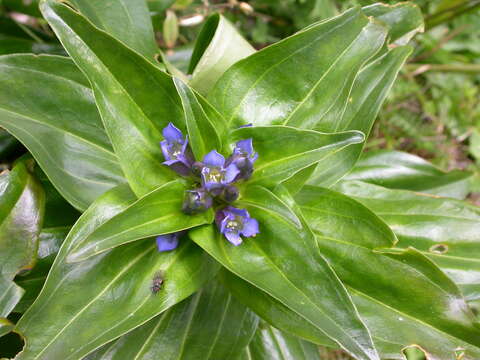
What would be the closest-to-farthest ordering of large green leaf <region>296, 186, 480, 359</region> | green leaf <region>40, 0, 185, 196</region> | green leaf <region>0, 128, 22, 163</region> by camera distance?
green leaf <region>40, 0, 185, 196</region>
large green leaf <region>296, 186, 480, 359</region>
green leaf <region>0, 128, 22, 163</region>

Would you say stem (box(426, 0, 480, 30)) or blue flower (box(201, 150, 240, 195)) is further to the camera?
stem (box(426, 0, 480, 30))

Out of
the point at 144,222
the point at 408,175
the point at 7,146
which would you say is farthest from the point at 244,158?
the point at 408,175

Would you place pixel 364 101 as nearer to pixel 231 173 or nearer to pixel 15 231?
pixel 231 173

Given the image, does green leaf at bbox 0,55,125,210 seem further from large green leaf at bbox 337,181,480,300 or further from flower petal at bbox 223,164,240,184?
large green leaf at bbox 337,181,480,300

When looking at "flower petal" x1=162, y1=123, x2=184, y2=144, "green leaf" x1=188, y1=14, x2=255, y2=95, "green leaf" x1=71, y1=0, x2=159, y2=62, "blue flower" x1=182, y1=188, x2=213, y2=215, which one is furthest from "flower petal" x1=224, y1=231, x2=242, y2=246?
"green leaf" x1=71, y1=0, x2=159, y2=62

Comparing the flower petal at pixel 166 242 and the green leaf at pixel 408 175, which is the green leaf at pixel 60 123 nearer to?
the flower petal at pixel 166 242

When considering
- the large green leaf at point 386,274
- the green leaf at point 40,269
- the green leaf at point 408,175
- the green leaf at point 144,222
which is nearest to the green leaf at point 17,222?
the green leaf at point 40,269

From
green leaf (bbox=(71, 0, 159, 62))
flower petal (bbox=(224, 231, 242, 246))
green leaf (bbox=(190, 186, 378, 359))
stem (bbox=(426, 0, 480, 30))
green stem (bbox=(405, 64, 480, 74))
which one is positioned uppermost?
green leaf (bbox=(71, 0, 159, 62))

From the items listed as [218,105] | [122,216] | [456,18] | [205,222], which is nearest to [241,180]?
[205,222]
